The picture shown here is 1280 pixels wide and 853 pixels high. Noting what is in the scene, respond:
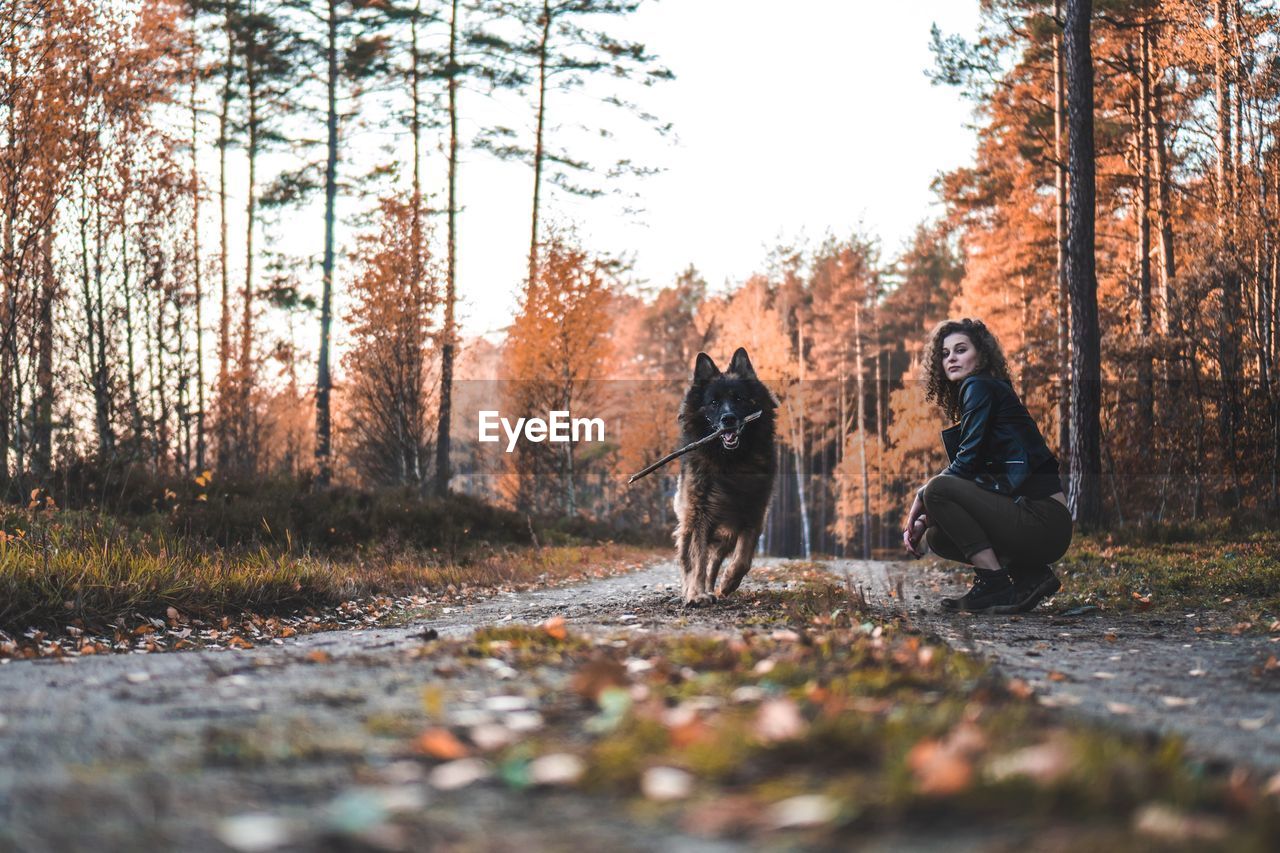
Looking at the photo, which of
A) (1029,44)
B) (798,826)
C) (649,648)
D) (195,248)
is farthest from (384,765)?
(1029,44)

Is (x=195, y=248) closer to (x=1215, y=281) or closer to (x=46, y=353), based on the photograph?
(x=46, y=353)

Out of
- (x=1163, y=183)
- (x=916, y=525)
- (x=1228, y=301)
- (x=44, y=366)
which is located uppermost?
(x=1163, y=183)

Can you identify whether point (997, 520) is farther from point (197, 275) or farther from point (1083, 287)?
point (197, 275)

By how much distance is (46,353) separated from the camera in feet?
43.9

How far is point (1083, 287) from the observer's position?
13.1m

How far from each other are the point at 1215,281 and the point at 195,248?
16.9 metres

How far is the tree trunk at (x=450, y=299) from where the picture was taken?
68.4ft

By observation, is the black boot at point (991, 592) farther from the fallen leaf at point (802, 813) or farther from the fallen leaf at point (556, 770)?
the fallen leaf at point (802, 813)

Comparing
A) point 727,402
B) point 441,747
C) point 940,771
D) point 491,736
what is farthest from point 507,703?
point 727,402

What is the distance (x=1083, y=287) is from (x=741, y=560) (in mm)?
7816

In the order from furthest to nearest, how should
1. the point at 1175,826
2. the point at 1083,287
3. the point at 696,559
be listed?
1. the point at 1083,287
2. the point at 696,559
3. the point at 1175,826

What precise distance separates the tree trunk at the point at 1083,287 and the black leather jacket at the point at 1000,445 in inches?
283

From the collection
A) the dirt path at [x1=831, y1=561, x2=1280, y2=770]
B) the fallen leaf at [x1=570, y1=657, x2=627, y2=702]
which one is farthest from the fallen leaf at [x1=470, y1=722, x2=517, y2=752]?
the dirt path at [x1=831, y1=561, x2=1280, y2=770]

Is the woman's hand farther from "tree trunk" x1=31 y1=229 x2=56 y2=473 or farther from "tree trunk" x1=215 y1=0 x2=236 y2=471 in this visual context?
"tree trunk" x1=215 y1=0 x2=236 y2=471
